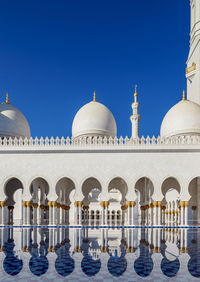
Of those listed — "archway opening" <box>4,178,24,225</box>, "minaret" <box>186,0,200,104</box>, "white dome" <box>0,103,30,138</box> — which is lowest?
"archway opening" <box>4,178,24,225</box>

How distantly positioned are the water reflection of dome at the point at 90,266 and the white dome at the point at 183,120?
39.2 feet

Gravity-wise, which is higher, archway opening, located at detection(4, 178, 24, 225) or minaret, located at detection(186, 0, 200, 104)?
minaret, located at detection(186, 0, 200, 104)

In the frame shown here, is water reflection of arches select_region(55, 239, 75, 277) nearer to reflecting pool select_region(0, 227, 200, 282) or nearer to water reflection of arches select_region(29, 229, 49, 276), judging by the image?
reflecting pool select_region(0, 227, 200, 282)

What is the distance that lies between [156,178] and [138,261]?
8.96 meters

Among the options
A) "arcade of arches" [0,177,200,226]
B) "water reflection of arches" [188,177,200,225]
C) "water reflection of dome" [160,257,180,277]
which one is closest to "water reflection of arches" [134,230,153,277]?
"water reflection of dome" [160,257,180,277]

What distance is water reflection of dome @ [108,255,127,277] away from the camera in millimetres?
4926

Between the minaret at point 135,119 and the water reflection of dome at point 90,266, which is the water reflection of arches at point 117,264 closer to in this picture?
the water reflection of dome at point 90,266

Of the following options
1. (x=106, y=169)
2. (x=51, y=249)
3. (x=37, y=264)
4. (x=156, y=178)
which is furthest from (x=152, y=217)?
(x=37, y=264)

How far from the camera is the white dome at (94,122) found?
17.9 meters

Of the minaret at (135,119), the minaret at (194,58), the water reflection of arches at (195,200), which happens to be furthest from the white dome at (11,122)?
the minaret at (194,58)

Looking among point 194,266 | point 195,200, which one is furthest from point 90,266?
point 195,200

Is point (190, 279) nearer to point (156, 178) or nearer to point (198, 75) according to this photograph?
point (156, 178)

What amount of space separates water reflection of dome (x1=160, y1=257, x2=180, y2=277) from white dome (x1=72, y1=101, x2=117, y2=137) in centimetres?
1221

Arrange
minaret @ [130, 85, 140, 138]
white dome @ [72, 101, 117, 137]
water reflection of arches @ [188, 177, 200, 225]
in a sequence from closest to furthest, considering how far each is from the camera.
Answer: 1. water reflection of arches @ [188, 177, 200, 225]
2. white dome @ [72, 101, 117, 137]
3. minaret @ [130, 85, 140, 138]
